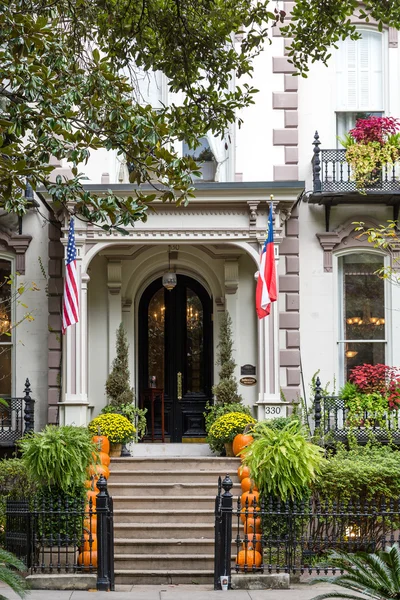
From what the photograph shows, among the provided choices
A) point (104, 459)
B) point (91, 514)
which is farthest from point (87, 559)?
point (104, 459)

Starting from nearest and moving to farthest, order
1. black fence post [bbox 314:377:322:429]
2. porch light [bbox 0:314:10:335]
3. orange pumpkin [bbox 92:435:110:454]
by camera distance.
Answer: orange pumpkin [bbox 92:435:110:454], black fence post [bbox 314:377:322:429], porch light [bbox 0:314:10:335]

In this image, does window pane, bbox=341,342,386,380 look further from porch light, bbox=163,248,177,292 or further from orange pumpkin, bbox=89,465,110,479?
orange pumpkin, bbox=89,465,110,479

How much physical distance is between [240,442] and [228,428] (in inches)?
13.8

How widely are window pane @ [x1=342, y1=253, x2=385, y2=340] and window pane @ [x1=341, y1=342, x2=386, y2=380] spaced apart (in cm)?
14

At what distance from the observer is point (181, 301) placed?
18.2m

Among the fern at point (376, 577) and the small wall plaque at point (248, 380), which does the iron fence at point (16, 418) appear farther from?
the fern at point (376, 577)

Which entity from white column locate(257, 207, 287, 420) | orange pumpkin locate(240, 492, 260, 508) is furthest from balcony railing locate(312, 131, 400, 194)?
orange pumpkin locate(240, 492, 260, 508)

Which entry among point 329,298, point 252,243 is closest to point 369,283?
point 329,298

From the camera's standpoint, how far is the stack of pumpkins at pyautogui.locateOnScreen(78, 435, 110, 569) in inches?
489

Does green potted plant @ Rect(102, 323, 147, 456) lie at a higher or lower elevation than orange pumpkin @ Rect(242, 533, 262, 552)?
higher

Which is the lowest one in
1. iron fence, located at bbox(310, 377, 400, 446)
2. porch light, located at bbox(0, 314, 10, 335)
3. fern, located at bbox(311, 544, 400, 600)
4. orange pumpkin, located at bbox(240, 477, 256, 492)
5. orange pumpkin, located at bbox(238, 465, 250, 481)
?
fern, located at bbox(311, 544, 400, 600)

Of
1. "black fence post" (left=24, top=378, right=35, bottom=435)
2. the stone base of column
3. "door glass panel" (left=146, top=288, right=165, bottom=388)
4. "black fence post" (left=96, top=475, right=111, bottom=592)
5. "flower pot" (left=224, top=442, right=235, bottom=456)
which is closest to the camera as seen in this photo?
"black fence post" (left=96, top=475, right=111, bottom=592)

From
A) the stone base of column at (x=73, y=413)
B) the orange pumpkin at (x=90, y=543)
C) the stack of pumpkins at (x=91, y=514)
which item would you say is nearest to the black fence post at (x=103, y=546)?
the stack of pumpkins at (x=91, y=514)

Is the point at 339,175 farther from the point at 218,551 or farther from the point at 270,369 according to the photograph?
the point at 218,551
